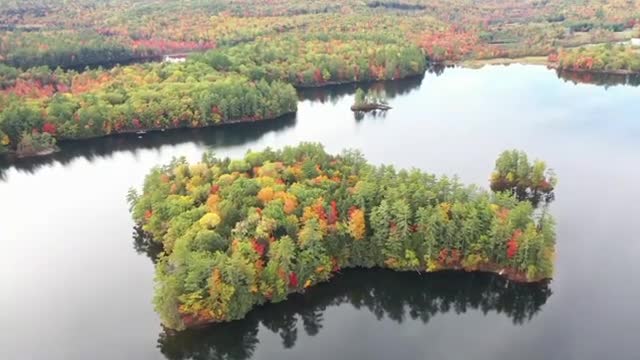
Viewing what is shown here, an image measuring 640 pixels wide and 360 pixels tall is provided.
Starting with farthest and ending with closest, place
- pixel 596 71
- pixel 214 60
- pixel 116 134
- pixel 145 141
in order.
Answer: pixel 596 71, pixel 214 60, pixel 116 134, pixel 145 141

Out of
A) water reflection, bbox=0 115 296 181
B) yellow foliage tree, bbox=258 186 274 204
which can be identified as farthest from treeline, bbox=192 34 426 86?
yellow foliage tree, bbox=258 186 274 204

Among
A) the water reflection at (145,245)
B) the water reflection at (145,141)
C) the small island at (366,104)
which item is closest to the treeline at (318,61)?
the small island at (366,104)

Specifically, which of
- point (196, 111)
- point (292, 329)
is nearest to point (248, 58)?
point (196, 111)

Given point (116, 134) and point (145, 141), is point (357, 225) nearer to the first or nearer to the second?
point (145, 141)

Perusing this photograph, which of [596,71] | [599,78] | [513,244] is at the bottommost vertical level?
[513,244]

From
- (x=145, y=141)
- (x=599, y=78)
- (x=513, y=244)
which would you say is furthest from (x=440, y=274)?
(x=599, y=78)

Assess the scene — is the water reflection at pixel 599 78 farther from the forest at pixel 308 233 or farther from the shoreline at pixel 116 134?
the forest at pixel 308 233

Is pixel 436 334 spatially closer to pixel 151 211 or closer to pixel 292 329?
pixel 292 329
